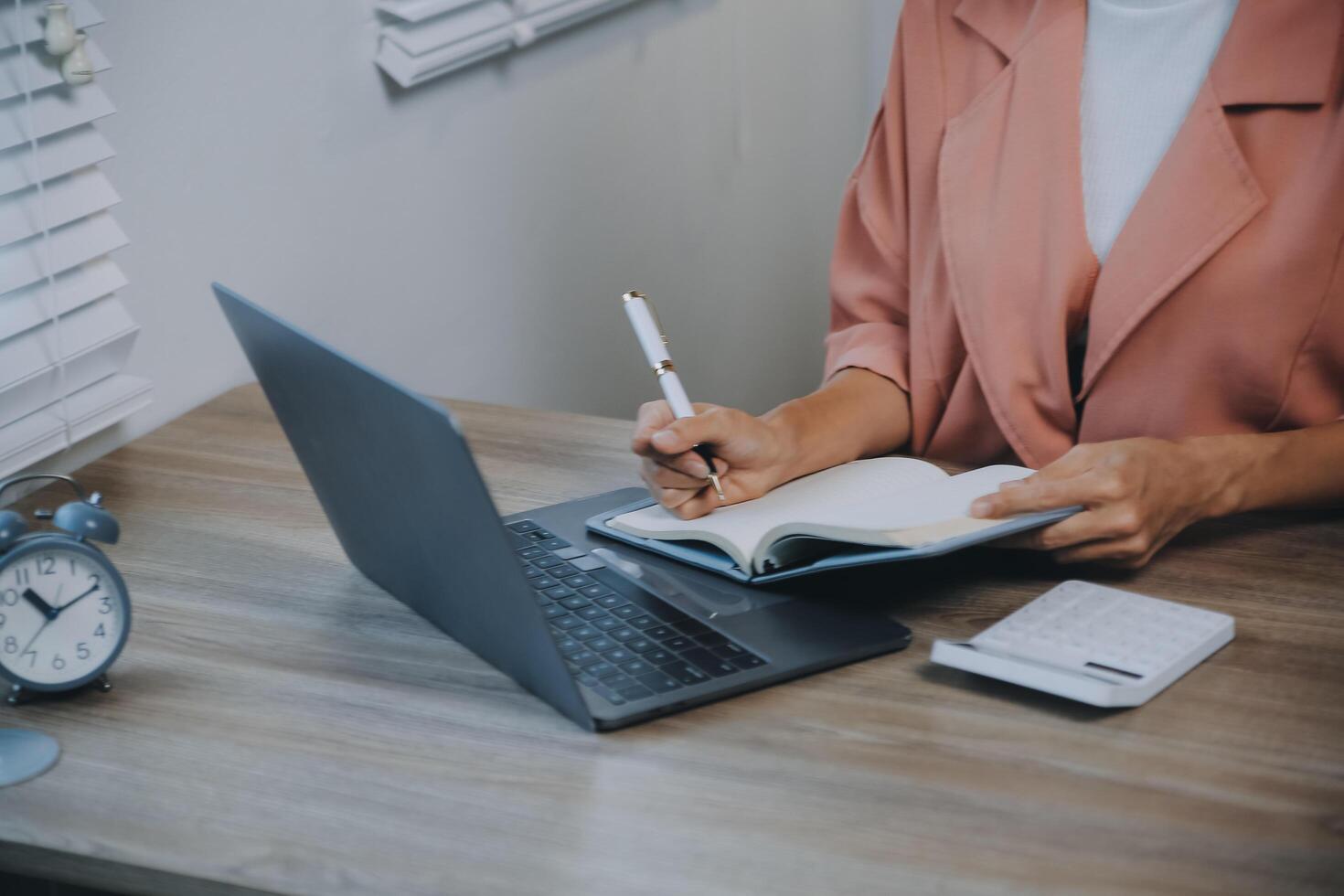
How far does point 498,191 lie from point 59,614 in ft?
3.57

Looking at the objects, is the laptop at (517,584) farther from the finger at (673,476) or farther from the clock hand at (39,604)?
the clock hand at (39,604)

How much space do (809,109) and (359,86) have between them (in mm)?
1468

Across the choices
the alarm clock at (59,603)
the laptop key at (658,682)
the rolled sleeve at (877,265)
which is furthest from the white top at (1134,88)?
the alarm clock at (59,603)

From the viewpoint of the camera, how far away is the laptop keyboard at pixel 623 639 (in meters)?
0.80

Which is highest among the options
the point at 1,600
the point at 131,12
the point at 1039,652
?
the point at 131,12

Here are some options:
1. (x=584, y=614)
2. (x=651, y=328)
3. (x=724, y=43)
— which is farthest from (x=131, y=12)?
(x=724, y=43)

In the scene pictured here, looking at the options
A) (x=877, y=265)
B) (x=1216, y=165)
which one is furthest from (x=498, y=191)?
(x=1216, y=165)

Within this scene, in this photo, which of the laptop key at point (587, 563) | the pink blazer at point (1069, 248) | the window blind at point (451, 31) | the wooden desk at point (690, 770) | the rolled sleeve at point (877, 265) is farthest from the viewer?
the window blind at point (451, 31)

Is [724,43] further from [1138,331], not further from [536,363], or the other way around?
[1138,331]

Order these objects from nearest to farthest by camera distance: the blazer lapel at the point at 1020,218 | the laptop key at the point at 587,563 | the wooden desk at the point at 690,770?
1. the wooden desk at the point at 690,770
2. the laptop key at the point at 587,563
3. the blazer lapel at the point at 1020,218

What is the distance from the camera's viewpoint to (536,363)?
1952 millimetres

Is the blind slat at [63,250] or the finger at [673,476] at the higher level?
the blind slat at [63,250]

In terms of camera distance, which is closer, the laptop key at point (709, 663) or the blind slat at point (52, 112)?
the laptop key at point (709, 663)

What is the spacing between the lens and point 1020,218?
121cm
